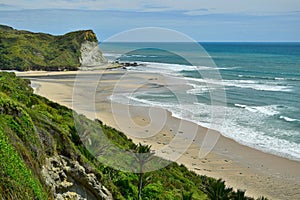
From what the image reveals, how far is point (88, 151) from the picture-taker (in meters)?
13.9

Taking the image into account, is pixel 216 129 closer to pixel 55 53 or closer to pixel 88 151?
pixel 88 151

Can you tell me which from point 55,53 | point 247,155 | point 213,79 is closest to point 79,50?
point 55,53

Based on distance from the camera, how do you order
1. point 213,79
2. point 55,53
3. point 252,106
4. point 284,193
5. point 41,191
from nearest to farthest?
point 41,191 → point 284,193 → point 252,106 → point 213,79 → point 55,53

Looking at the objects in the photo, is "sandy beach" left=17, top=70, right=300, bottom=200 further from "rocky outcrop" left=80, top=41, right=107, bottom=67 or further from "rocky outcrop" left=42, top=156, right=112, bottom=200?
"rocky outcrop" left=80, top=41, right=107, bottom=67

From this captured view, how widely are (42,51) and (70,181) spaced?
9122 centimetres

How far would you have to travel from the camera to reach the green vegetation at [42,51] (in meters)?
85.1

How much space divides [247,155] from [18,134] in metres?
21.0

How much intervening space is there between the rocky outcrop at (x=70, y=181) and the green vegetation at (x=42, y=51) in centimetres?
7649

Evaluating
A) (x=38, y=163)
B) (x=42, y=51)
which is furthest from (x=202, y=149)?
(x=42, y=51)

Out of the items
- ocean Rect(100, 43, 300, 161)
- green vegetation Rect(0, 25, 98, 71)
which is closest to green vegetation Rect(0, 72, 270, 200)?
ocean Rect(100, 43, 300, 161)

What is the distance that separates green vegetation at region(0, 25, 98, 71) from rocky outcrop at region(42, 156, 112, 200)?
76485mm

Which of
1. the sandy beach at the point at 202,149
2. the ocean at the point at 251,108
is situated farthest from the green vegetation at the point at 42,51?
the sandy beach at the point at 202,149

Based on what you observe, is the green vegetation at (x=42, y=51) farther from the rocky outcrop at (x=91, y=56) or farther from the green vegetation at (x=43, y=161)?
the green vegetation at (x=43, y=161)

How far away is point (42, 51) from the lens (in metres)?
96.0
